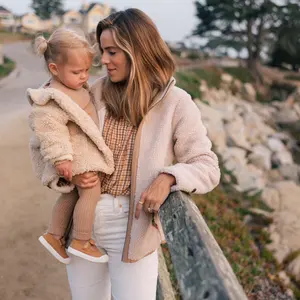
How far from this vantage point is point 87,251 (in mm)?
1894

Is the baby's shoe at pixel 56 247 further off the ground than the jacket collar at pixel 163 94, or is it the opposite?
the jacket collar at pixel 163 94

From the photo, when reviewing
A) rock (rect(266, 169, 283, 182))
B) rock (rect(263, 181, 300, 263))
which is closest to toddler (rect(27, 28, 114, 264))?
rock (rect(263, 181, 300, 263))

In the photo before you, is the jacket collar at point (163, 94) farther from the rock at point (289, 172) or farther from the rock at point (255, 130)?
the rock at point (255, 130)

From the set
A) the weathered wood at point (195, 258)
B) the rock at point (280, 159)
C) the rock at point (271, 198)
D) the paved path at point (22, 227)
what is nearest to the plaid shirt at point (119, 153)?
the weathered wood at point (195, 258)

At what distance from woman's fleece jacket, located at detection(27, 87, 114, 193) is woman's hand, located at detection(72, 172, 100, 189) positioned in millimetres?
26

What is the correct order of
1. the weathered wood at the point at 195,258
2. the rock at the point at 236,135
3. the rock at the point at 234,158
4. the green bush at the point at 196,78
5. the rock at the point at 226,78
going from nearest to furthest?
the weathered wood at the point at 195,258 < the rock at the point at 234,158 < the rock at the point at 236,135 < the green bush at the point at 196,78 < the rock at the point at 226,78

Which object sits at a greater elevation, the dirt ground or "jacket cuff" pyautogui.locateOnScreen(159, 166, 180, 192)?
"jacket cuff" pyautogui.locateOnScreen(159, 166, 180, 192)

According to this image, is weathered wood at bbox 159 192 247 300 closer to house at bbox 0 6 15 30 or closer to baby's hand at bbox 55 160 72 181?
→ baby's hand at bbox 55 160 72 181

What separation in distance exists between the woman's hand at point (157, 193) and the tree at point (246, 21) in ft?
85.7

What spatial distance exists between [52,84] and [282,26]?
27970 mm

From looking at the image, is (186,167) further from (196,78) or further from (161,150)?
(196,78)

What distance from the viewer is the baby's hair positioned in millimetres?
1898

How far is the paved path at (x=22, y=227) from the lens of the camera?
142 inches

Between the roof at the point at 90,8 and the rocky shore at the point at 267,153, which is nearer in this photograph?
the rocky shore at the point at 267,153
